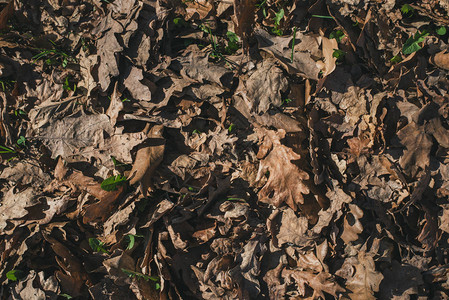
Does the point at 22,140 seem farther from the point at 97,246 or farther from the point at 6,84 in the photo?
the point at 97,246

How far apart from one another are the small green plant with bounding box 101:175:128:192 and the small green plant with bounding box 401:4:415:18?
248 centimetres

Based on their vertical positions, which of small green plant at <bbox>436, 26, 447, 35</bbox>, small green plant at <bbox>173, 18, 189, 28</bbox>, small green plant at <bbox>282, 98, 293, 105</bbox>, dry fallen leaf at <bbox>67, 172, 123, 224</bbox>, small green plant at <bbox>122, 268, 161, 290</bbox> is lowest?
small green plant at <bbox>122, 268, 161, 290</bbox>

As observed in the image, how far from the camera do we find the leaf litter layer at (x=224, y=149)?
248cm

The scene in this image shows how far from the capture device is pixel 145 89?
2701mm

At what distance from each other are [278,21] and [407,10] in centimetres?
95

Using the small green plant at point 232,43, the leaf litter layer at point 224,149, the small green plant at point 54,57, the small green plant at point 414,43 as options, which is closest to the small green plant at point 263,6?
the leaf litter layer at point 224,149

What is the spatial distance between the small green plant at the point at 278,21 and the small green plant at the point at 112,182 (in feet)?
5.55

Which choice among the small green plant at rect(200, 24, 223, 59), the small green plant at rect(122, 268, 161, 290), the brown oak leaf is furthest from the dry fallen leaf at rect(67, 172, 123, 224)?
the small green plant at rect(200, 24, 223, 59)

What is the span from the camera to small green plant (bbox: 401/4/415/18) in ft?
8.18

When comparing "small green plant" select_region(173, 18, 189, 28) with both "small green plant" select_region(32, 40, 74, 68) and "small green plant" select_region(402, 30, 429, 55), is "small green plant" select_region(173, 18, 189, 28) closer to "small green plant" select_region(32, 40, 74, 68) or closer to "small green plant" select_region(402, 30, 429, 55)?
"small green plant" select_region(32, 40, 74, 68)

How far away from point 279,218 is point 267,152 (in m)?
0.53

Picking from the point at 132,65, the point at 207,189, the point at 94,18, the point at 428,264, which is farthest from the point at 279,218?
the point at 94,18

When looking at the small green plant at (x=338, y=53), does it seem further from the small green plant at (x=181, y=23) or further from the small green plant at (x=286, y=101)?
the small green plant at (x=181, y=23)

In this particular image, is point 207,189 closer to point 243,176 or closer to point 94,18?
point 243,176
